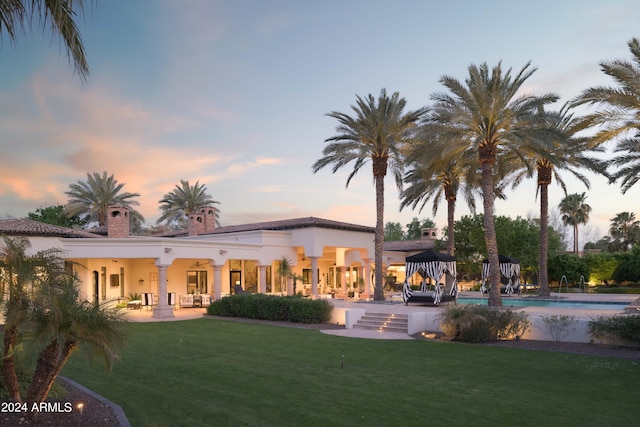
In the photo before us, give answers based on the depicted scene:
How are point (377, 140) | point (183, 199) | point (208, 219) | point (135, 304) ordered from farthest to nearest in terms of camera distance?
point (183, 199)
point (208, 219)
point (377, 140)
point (135, 304)

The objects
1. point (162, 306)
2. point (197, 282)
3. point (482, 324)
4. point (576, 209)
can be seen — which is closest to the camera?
point (482, 324)

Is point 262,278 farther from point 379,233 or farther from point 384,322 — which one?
point 384,322

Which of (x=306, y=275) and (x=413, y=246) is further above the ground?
(x=413, y=246)

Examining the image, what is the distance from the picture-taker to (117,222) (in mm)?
28891

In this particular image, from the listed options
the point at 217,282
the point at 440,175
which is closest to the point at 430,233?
the point at 440,175

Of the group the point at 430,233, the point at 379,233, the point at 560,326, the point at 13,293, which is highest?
the point at 379,233

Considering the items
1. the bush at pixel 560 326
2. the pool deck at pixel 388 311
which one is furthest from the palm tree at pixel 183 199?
the bush at pixel 560 326

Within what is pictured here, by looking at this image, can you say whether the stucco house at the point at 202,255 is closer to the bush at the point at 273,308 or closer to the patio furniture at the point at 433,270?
the bush at the point at 273,308

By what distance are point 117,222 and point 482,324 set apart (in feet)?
72.0

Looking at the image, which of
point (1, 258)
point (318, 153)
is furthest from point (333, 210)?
point (1, 258)

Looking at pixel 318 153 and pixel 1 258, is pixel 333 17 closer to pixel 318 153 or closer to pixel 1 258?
pixel 318 153

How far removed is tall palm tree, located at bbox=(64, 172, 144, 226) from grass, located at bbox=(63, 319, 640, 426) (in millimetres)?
30268

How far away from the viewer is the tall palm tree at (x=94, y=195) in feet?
136

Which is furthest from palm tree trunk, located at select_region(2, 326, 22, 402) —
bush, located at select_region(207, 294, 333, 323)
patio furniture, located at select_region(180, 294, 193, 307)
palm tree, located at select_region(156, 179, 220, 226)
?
palm tree, located at select_region(156, 179, 220, 226)
